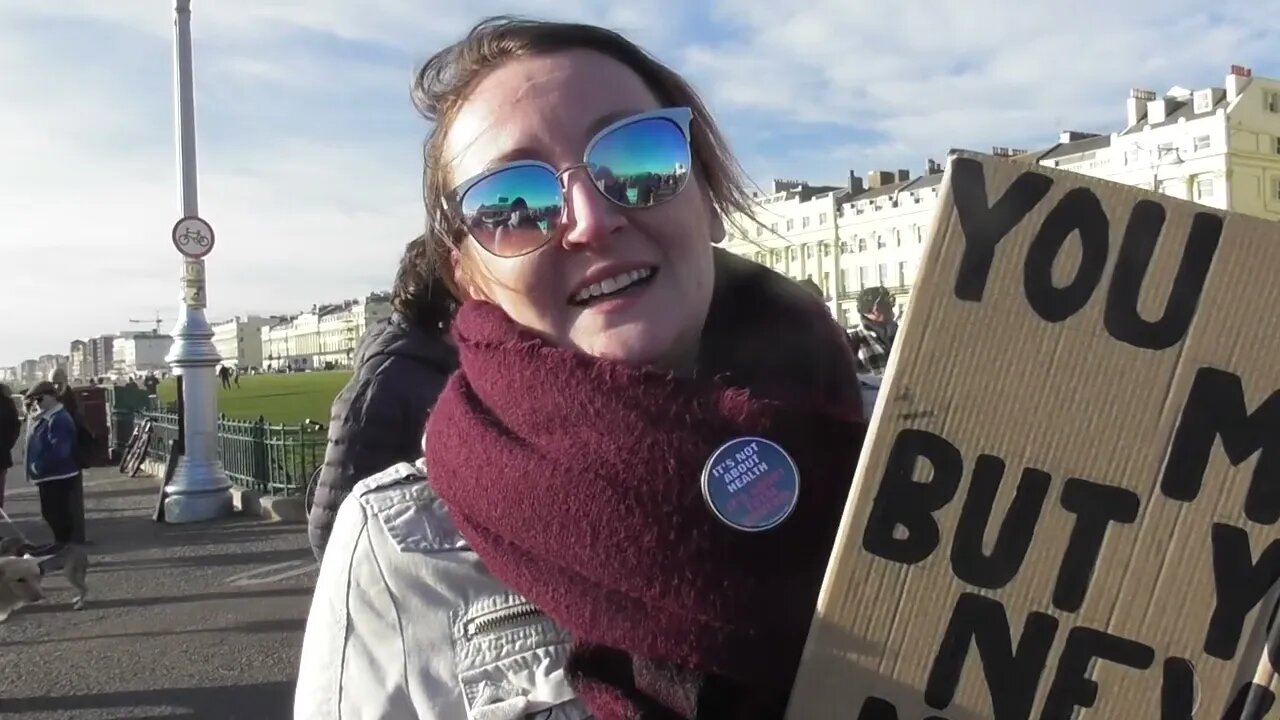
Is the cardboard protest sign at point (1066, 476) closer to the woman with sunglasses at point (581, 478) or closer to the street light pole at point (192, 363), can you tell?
the woman with sunglasses at point (581, 478)

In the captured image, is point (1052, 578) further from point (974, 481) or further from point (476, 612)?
point (476, 612)

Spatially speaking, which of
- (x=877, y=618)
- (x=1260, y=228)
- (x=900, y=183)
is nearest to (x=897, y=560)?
Result: (x=877, y=618)

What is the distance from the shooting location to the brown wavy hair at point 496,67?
1431mm

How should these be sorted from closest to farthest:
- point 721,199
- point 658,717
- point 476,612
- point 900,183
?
1. point 658,717
2. point 476,612
3. point 721,199
4. point 900,183

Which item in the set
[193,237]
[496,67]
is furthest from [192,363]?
[496,67]

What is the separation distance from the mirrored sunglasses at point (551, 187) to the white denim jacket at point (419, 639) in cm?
41

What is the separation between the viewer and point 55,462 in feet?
30.9

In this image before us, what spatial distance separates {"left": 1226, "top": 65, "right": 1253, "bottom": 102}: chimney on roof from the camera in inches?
1769

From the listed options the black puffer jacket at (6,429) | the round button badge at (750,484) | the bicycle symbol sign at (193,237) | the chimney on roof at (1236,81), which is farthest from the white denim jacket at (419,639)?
the chimney on roof at (1236,81)

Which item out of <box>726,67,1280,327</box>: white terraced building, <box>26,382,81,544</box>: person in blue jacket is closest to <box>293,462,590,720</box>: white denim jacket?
<box>26,382,81,544</box>: person in blue jacket

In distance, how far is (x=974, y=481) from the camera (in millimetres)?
1130

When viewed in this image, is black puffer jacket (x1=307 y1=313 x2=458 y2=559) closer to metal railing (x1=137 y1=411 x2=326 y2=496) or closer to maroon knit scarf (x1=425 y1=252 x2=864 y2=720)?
maroon knit scarf (x1=425 y1=252 x2=864 y2=720)

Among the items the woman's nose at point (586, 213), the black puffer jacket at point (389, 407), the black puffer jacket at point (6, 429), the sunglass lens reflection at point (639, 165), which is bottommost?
the black puffer jacket at point (6, 429)

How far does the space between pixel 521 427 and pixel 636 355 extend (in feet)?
0.62
